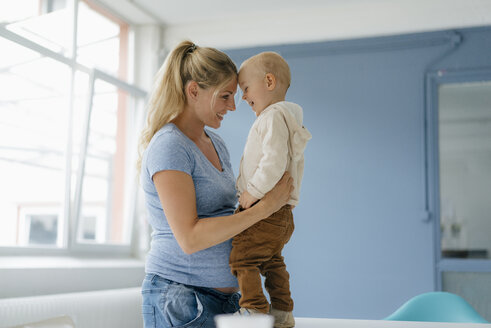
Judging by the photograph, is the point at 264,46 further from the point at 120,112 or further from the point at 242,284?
the point at 242,284

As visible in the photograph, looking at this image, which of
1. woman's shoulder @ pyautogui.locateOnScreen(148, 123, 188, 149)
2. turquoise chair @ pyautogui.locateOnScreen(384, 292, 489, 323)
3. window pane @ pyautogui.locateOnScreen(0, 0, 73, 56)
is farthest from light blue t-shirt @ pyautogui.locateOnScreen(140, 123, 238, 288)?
window pane @ pyautogui.locateOnScreen(0, 0, 73, 56)

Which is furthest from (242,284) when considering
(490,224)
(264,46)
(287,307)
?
(264,46)

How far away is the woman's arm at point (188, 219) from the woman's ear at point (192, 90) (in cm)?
28

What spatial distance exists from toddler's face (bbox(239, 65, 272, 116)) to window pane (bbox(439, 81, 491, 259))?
9.22 ft

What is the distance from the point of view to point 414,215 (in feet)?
13.4

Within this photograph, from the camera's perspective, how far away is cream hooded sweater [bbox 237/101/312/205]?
1438 millimetres

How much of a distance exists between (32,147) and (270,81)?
217 cm

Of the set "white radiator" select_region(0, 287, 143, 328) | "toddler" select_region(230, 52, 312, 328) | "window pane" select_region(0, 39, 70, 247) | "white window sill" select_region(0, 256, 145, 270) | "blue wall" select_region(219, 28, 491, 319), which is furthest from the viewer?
"blue wall" select_region(219, 28, 491, 319)

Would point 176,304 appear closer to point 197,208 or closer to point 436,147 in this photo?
point 197,208

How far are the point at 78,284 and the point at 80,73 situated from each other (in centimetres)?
143

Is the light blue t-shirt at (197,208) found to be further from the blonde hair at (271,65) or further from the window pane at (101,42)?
the window pane at (101,42)

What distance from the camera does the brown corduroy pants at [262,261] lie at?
141 centimetres

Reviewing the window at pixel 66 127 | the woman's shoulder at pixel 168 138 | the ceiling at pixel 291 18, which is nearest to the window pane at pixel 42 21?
the window at pixel 66 127

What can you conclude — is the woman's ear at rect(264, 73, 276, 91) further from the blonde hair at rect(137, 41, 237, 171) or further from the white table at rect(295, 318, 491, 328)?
the white table at rect(295, 318, 491, 328)
